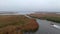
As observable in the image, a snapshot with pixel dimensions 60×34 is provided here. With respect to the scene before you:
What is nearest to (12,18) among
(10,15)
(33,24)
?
(10,15)

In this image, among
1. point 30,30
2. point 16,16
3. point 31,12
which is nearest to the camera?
point 30,30

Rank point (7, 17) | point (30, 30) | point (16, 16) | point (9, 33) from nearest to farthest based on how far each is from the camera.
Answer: point (9, 33) → point (30, 30) → point (16, 16) → point (7, 17)

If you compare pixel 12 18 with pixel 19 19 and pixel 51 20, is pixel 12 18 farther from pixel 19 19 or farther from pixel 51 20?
pixel 51 20

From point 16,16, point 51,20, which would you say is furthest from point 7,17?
point 51,20

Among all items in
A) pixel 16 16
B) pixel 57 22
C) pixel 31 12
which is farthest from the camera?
pixel 57 22

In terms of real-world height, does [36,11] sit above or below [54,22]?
above

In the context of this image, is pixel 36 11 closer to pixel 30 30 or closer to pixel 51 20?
pixel 30 30

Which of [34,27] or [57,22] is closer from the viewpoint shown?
[34,27]

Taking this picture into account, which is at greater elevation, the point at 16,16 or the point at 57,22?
the point at 16,16

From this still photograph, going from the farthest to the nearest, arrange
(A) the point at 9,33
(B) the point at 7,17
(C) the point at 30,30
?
(B) the point at 7,17 < (C) the point at 30,30 < (A) the point at 9,33
